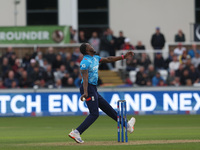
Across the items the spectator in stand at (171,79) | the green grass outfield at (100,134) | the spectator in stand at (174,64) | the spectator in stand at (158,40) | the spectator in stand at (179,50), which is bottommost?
the green grass outfield at (100,134)

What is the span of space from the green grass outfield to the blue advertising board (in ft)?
1.94

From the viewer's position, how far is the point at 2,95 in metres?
23.5

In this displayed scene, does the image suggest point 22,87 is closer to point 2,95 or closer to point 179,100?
point 2,95

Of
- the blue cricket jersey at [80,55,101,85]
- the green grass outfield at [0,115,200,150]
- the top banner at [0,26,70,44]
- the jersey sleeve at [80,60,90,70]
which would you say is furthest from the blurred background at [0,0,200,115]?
the jersey sleeve at [80,60,90,70]

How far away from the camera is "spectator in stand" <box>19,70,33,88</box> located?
25609 mm

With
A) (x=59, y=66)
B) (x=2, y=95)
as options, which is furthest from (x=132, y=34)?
(x=2, y=95)

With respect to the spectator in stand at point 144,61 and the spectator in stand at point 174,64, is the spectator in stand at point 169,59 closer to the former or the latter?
the spectator in stand at point 174,64

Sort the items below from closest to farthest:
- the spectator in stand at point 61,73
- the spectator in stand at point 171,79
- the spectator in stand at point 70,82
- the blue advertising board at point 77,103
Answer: the blue advertising board at point 77,103 < the spectator in stand at point 70,82 < the spectator in stand at point 171,79 < the spectator in stand at point 61,73

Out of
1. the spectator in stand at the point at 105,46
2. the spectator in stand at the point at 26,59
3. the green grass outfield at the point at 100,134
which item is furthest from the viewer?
the spectator in stand at the point at 105,46

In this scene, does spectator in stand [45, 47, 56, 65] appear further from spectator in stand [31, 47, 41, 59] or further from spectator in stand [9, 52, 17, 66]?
spectator in stand [9, 52, 17, 66]

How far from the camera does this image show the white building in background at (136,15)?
34.1 meters

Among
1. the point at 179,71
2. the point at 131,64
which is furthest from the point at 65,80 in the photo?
the point at 179,71

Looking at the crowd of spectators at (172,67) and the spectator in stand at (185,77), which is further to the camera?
the spectator in stand at (185,77)

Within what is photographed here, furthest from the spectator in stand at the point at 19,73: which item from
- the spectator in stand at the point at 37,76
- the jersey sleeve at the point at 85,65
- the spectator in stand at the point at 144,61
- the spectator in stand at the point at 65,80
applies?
the jersey sleeve at the point at 85,65
